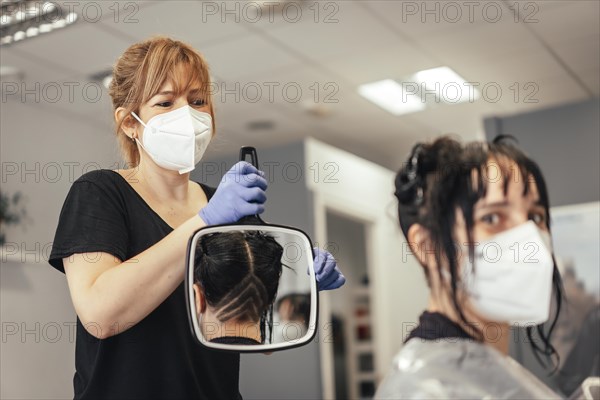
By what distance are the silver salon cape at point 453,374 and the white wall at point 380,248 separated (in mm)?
3786

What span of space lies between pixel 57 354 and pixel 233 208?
147 centimetres

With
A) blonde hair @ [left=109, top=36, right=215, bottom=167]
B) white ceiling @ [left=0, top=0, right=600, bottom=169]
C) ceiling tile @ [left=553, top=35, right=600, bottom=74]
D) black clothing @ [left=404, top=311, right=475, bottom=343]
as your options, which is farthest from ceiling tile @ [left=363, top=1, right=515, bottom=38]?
black clothing @ [left=404, top=311, right=475, bottom=343]

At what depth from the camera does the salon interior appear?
2.65 meters

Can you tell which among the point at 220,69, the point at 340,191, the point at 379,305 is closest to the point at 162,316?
the point at 220,69

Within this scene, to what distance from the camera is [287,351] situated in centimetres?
444

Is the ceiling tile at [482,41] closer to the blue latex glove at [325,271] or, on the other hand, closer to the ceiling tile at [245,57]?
the ceiling tile at [245,57]

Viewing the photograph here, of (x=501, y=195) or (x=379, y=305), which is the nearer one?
(x=501, y=195)

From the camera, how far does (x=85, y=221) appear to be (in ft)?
4.33

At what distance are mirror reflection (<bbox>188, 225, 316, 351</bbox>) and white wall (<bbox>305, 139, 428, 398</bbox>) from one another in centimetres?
358

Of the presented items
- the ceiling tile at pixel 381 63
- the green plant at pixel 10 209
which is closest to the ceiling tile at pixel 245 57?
the ceiling tile at pixel 381 63

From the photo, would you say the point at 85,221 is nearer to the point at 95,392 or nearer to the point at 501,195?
the point at 95,392

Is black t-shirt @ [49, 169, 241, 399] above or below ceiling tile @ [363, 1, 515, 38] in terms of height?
below

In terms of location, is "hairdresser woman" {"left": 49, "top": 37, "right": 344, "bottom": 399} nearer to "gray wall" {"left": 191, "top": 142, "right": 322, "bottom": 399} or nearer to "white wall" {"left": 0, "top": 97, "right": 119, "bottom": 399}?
"white wall" {"left": 0, "top": 97, "right": 119, "bottom": 399}

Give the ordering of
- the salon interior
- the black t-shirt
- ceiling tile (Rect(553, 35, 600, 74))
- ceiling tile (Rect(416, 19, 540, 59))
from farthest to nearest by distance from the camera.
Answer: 1. ceiling tile (Rect(553, 35, 600, 74))
2. ceiling tile (Rect(416, 19, 540, 59))
3. the salon interior
4. the black t-shirt
